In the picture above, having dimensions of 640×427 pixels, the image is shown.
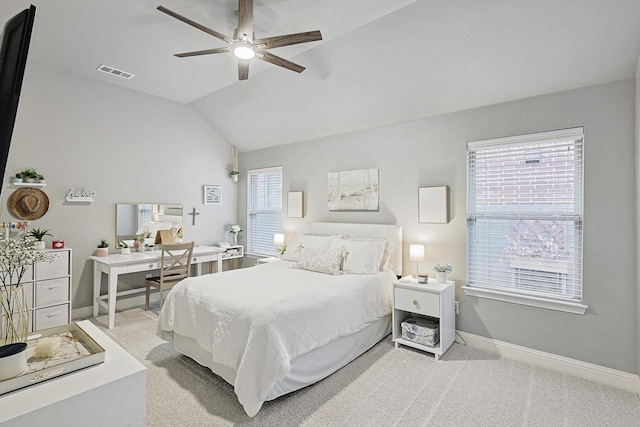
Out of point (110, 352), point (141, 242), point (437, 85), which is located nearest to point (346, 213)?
point (437, 85)

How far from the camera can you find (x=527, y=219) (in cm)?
304

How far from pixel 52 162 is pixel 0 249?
10.9 ft

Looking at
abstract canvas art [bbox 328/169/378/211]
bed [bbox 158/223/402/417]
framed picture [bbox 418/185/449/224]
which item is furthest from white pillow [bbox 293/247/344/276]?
framed picture [bbox 418/185/449/224]

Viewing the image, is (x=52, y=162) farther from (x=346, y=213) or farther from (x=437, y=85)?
(x=437, y=85)

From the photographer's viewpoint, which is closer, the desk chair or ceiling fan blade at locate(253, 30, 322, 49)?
ceiling fan blade at locate(253, 30, 322, 49)

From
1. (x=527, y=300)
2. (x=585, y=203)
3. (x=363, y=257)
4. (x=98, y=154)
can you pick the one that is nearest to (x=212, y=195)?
(x=98, y=154)

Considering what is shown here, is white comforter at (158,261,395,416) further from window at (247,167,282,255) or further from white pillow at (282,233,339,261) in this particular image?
window at (247,167,282,255)

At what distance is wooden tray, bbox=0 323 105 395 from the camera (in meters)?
1.22

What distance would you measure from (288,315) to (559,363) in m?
2.44

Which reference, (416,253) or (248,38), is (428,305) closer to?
(416,253)

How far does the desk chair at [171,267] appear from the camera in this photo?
413 cm

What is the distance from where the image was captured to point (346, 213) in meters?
4.45

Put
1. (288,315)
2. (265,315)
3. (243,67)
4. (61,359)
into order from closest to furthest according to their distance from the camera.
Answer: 1. (61,359)
2. (265,315)
3. (288,315)
4. (243,67)

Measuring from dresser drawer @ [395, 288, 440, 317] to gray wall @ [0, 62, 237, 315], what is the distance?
3506 millimetres
